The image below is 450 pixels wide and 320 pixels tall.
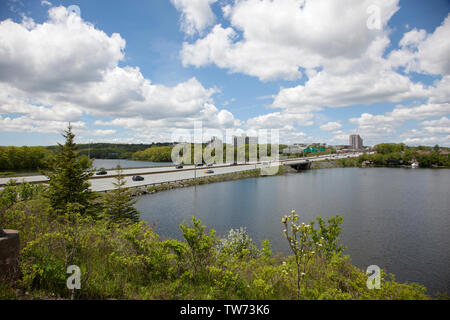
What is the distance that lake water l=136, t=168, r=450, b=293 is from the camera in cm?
1454

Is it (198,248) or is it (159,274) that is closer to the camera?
(159,274)

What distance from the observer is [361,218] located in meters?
23.7

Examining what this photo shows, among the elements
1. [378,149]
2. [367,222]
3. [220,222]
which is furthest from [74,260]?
[378,149]

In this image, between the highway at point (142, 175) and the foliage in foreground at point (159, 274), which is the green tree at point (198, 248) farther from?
the highway at point (142, 175)

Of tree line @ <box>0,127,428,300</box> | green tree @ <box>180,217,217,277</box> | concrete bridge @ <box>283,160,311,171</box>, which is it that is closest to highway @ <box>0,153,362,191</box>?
concrete bridge @ <box>283,160,311,171</box>

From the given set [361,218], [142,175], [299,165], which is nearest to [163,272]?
[361,218]

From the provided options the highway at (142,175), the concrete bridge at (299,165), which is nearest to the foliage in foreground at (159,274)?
the highway at (142,175)

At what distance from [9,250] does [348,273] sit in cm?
1002

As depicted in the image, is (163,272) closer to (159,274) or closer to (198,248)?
(159,274)

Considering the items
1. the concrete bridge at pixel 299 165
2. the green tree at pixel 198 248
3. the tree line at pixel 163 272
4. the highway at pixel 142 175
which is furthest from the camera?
the concrete bridge at pixel 299 165

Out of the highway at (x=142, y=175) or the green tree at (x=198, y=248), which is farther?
the highway at (x=142, y=175)

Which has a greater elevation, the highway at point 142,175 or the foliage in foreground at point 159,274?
the foliage in foreground at point 159,274

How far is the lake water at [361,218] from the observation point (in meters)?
14.5

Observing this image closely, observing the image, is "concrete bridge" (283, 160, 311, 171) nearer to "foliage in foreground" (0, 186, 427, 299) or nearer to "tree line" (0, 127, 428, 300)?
"tree line" (0, 127, 428, 300)
